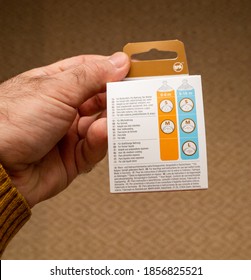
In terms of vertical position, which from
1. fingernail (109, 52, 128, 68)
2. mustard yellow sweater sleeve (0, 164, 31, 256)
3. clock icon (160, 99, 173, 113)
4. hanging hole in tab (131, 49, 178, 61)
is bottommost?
mustard yellow sweater sleeve (0, 164, 31, 256)

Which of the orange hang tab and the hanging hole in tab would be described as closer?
the orange hang tab

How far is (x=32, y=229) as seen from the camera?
129cm

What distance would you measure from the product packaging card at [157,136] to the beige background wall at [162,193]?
2.16ft

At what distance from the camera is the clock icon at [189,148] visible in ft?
1.96

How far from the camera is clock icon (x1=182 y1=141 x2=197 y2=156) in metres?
0.60

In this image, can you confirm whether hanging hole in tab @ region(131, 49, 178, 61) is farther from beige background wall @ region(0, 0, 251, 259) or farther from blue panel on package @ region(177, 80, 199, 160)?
blue panel on package @ region(177, 80, 199, 160)

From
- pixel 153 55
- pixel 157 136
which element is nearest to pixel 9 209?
pixel 157 136

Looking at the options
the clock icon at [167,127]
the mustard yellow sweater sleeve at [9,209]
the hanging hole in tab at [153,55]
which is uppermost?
the hanging hole in tab at [153,55]

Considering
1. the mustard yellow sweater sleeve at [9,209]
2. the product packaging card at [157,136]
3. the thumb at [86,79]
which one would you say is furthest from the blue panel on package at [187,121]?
the mustard yellow sweater sleeve at [9,209]

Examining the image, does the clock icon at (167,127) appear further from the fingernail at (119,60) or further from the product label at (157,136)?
the fingernail at (119,60)

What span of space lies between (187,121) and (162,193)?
67 centimetres

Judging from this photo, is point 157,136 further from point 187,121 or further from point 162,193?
point 162,193

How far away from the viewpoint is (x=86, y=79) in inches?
26.1

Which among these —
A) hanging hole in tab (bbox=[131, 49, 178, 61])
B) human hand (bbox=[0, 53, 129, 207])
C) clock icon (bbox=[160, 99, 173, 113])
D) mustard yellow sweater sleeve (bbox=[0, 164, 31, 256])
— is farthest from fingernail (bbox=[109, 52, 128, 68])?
hanging hole in tab (bbox=[131, 49, 178, 61])
